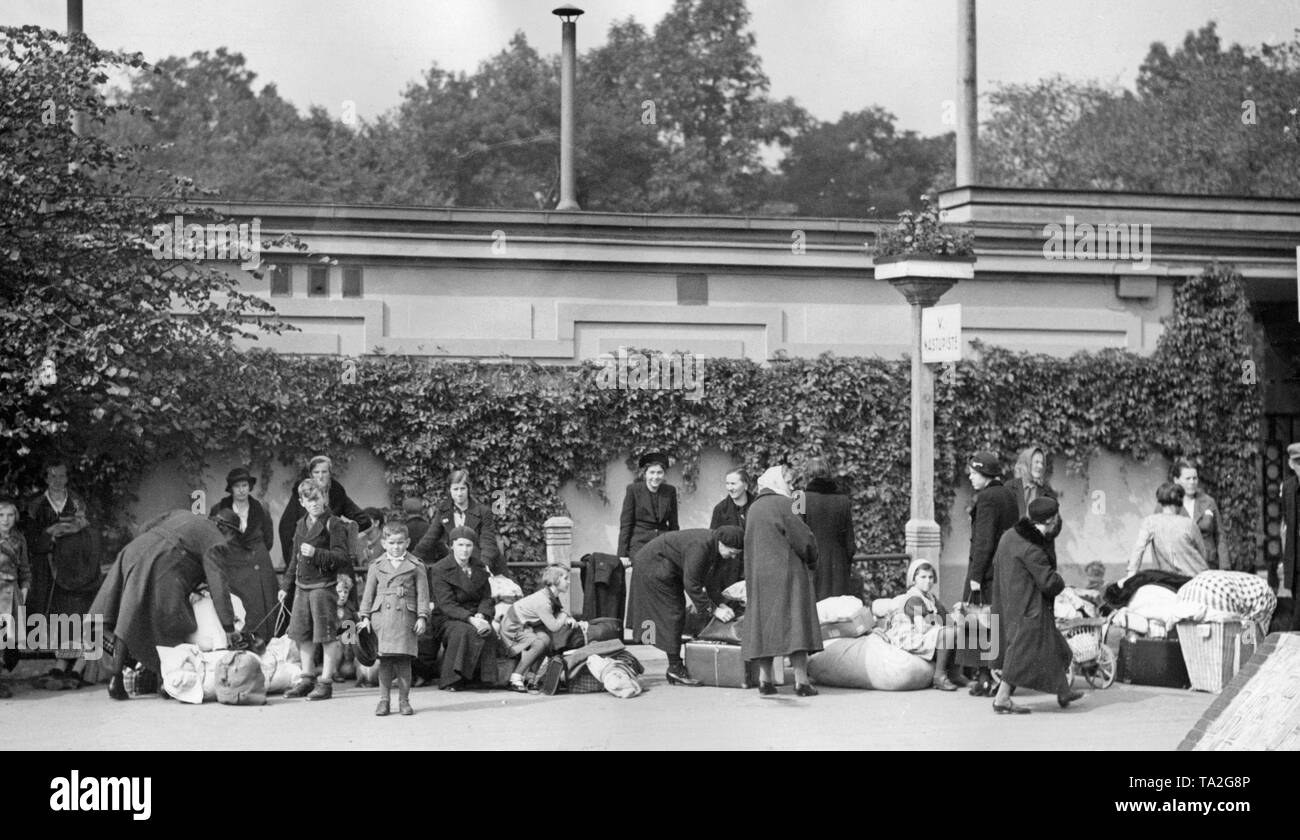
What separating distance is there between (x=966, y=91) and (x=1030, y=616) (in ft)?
38.6

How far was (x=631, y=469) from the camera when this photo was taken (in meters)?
17.7

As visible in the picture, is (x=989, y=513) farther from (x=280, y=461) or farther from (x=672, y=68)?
(x=672, y=68)

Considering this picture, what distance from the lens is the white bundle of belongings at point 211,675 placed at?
11922mm

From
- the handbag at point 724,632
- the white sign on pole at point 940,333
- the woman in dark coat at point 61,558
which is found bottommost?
the handbag at point 724,632

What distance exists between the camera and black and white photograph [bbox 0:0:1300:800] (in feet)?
37.9

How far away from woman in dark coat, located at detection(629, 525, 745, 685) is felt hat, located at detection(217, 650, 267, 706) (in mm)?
3065

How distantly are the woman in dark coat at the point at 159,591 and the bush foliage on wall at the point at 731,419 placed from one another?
289 centimetres

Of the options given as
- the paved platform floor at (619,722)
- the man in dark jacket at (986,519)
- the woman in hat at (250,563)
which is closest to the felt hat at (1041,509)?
the man in dark jacket at (986,519)

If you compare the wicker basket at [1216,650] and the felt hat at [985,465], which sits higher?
the felt hat at [985,465]

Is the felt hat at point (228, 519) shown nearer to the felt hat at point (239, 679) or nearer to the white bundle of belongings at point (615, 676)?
the felt hat at point (239, 679)

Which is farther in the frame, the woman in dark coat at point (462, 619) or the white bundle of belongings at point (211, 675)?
the woman in dark coat at point (462, 619)

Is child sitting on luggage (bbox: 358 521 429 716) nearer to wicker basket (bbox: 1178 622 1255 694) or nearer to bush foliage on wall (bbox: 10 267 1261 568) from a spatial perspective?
bush foliage on wall (bbox: 10 267 1261 568)

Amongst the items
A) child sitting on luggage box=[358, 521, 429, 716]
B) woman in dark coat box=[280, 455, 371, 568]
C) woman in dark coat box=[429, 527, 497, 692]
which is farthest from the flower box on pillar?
child sitting on luggage box=[358, 521, 429, 716]
